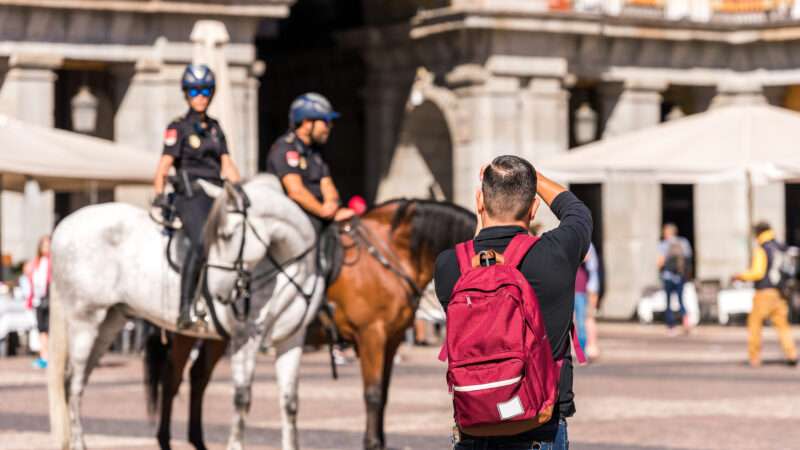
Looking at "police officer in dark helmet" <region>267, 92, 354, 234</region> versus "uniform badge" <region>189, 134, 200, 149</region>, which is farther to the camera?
"police officer in dark helmet" <region>267, 92, 354, 234</region>

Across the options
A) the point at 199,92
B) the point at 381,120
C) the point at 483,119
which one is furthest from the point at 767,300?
the point at 381,120

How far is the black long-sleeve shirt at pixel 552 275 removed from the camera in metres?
6.12

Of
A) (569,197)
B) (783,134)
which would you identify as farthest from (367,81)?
(569,197)

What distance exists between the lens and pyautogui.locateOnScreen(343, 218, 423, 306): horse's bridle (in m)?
12.7

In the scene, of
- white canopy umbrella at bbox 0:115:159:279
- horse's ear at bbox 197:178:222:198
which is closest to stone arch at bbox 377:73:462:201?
white canopy umbrella at bbox 0:115:159:279

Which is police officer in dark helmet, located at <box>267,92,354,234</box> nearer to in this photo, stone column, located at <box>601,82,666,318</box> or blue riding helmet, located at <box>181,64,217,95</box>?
blue riding helmet, located at <box>181,64,217,95</box>

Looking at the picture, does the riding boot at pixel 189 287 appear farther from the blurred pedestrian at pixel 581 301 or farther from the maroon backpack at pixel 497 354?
the blurred pedestrian at pixel 581 301

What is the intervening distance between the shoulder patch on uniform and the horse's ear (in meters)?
0.67

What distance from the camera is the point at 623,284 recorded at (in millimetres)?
37125

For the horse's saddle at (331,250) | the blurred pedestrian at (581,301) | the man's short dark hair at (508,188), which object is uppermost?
the man's short dark hair at (508,188)

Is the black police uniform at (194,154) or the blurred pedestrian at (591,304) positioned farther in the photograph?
the blurred pedestrian at (591,304)

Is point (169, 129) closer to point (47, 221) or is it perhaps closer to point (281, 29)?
point (47, 221)

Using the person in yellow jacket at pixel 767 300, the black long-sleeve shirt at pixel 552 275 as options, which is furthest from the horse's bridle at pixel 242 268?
the person in yellow jacket at pixel 767 300

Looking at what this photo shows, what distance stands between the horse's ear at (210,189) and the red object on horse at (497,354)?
6357 millimetres
